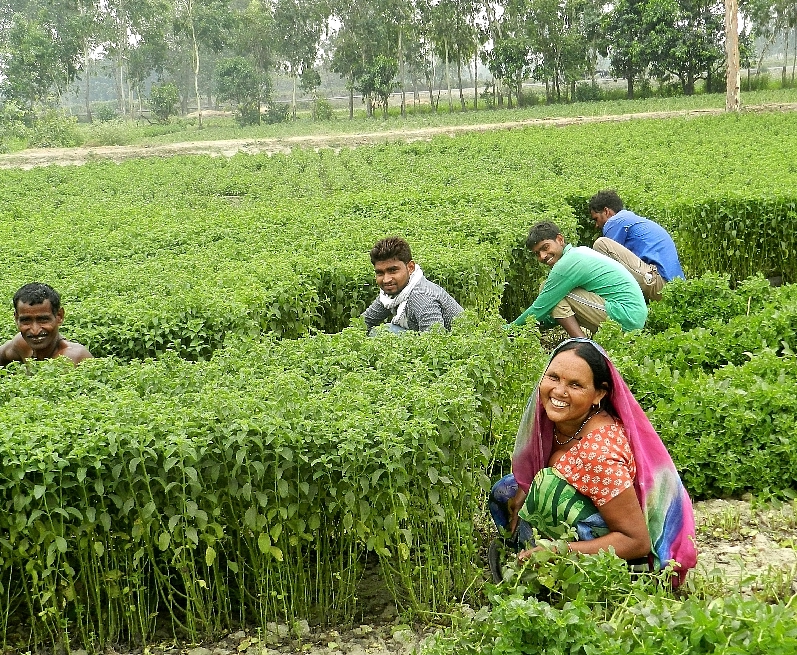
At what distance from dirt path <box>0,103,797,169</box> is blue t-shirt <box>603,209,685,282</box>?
77.4 ft

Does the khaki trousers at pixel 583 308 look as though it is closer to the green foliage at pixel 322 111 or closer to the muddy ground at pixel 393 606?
the muddy ground at pixel 393 606

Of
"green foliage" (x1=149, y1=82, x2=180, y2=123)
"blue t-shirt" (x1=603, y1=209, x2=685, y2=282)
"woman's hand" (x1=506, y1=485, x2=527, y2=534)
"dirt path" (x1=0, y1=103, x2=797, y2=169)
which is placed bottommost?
"woman's hand" (x1=506, y1=485, x2=527, y2=534)

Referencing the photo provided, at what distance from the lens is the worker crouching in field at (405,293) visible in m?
7.07

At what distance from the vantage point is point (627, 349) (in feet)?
23.3

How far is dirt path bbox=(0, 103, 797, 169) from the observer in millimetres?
33031

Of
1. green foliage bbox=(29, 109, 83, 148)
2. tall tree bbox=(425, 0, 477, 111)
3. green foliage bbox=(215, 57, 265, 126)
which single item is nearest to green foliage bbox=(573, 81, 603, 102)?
tall tree bbox=(425, 0, 477, 111)

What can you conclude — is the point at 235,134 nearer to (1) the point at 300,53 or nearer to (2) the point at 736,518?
(1) the point at 300,53

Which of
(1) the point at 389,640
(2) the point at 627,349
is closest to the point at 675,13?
(2) the point at 627,349

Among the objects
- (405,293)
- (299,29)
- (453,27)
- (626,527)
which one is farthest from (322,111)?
(626,527)

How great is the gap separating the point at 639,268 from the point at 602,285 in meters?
1.12

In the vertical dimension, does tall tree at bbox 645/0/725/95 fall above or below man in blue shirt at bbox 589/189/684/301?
above

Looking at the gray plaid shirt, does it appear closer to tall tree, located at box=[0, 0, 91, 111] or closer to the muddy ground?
the muddy ground

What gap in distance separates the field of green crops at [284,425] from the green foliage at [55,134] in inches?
1342

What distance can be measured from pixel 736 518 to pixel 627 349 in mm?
1945
